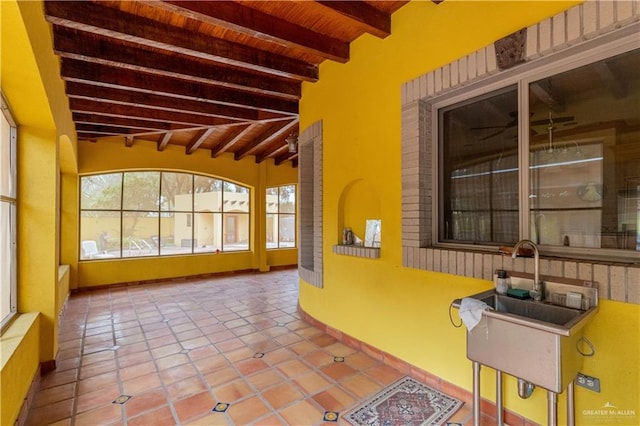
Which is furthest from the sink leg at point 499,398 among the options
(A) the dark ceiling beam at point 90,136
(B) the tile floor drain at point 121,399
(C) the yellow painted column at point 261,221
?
(C) the yellow painted column at point 261,221

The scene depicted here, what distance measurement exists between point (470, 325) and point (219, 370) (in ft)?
7.28

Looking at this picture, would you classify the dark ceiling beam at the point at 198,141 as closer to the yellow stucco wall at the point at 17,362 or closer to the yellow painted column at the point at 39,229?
the yellow painted column at the point at 39,229

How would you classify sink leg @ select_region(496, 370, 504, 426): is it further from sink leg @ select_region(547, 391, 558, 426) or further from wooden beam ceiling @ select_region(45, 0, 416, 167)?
wooden beam ceiling @ select_region(45, 0, 416, 167)

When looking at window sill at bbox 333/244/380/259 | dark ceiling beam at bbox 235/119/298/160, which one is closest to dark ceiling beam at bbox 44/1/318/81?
dark ceiling beam at bbox 235/119/298/160

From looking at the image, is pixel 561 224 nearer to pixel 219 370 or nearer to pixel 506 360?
pixel 506 360

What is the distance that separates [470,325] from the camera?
1671mm

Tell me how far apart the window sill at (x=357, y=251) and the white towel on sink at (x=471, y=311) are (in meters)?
1.22

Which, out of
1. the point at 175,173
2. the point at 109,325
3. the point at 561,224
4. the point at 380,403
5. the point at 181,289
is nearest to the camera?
the point at 561,224

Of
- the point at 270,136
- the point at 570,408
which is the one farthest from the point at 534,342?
the point at 270,136

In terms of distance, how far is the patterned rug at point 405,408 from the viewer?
2057 mm

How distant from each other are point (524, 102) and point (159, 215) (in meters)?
6.94

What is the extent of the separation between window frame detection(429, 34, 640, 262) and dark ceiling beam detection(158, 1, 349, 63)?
48.6 inches

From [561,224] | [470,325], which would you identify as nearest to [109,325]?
[470,325]

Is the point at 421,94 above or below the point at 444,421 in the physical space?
above
